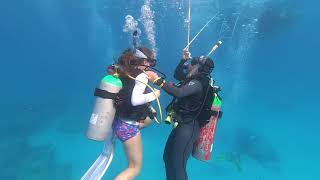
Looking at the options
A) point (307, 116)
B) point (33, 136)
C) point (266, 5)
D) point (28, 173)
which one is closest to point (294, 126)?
point (307, 116)

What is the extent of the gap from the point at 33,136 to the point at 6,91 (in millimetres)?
16614

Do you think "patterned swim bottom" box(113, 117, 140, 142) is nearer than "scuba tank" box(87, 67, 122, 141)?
No

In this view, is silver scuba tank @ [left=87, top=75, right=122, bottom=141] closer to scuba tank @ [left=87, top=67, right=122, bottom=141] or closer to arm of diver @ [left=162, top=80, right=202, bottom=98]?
scuba tank @ [left=87, top=67, right=122, bottom=141]

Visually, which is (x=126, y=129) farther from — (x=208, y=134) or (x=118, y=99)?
(x=208, y=134)

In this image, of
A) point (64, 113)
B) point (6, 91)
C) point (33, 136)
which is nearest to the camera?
point (33, 136)

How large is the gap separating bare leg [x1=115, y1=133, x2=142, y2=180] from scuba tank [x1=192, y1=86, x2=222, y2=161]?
0.80 meters

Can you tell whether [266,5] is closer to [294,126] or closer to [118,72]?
[294,126]

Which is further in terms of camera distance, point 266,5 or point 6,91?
point 6,91

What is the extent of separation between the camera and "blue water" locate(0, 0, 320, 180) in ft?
57.7

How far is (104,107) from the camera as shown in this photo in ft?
13.7

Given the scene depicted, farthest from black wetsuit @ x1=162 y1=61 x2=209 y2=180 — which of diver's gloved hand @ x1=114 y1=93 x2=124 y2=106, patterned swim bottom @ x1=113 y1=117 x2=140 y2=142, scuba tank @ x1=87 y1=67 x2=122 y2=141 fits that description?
scuba tank @ x1=87 y1=67 x2=122 y2=141

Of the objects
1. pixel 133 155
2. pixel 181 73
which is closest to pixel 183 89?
pixel 181 73

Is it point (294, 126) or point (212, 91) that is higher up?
point (212, 91)

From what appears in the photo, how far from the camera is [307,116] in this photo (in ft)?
140
